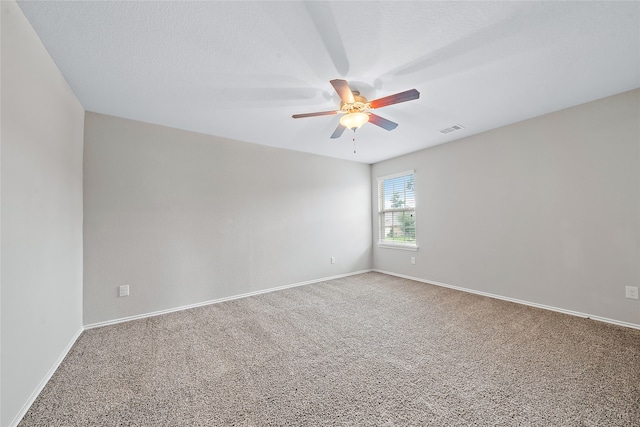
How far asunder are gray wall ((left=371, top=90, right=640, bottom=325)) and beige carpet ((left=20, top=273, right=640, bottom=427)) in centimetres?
45

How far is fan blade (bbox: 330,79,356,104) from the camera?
5.88ft

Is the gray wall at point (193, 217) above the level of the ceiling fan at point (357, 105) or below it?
below

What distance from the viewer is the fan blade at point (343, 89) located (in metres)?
1.79

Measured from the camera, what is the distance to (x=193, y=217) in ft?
10.8

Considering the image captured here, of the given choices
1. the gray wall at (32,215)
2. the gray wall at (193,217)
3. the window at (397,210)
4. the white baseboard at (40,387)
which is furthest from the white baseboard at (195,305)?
the window at (397,210)

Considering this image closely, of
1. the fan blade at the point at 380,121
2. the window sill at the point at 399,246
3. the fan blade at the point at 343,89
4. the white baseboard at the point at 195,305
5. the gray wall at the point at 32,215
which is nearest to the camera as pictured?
the gray wall at the point at 32,215

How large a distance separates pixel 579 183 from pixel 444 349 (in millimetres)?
2477

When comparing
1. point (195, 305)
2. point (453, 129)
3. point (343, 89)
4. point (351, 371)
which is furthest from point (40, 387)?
point (453, 129)

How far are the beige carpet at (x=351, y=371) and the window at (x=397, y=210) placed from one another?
1902mm

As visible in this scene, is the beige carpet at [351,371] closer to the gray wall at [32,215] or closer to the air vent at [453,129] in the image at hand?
the gray wall at [32,215]

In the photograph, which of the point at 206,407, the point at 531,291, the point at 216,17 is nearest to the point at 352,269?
the point at 531,291

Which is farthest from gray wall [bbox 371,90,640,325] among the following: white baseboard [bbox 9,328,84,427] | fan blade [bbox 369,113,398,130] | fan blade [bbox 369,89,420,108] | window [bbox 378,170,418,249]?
white baseboard [bbox 9,328,84,427]

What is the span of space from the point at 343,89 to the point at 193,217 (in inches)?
101

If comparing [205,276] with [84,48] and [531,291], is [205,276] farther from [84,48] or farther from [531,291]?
[531,291]
